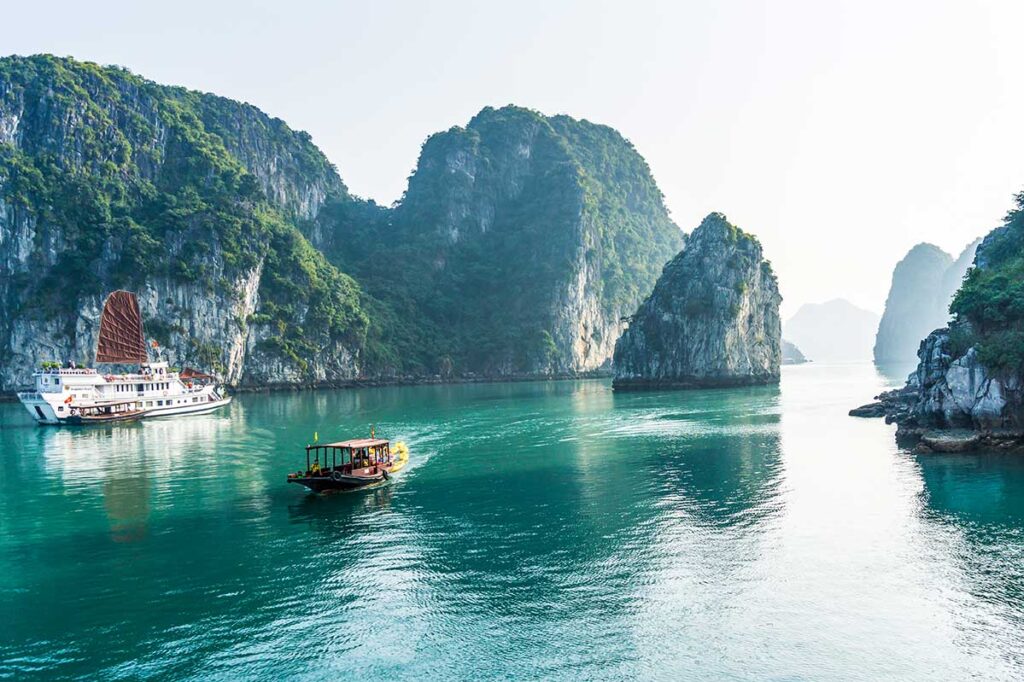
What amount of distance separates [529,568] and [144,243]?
4910 inches

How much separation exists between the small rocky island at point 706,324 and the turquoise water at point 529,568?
8044cm

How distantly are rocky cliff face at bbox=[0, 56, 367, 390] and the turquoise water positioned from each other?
3290 inches

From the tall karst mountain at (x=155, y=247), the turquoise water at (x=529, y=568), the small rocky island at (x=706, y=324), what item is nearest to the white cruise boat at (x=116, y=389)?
the turquoise water at (x=529, y=568)

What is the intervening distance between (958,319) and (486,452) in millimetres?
40117

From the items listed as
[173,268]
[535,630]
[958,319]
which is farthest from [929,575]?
[173,268]

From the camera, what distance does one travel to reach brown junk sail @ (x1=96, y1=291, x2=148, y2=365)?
85375 millimetres

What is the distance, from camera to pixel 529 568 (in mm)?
24578

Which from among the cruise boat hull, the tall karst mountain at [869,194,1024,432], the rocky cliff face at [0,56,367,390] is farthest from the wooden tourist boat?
the rocky cliff face at [0,56,367,390]

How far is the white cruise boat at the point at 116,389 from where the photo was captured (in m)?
77.6

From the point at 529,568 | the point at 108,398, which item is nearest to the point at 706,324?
the point at 108,398

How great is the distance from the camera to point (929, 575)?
23688mm

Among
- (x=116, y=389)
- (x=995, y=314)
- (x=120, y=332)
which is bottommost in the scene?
(x=116, y=389)

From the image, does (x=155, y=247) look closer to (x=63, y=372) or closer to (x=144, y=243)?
(x=144, y=243)

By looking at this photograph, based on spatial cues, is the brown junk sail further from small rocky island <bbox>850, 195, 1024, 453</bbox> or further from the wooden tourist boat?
small rocky island <bbox>850, 195, 1024, 453</bbox>
